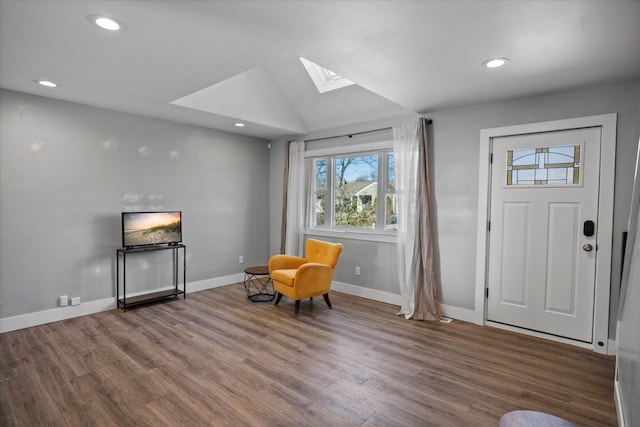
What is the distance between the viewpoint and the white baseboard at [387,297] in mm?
3785

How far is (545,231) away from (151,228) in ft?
14.8

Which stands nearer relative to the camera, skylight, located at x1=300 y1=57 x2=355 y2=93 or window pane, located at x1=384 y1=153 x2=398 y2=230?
skylight, located at x1=300 y1=57 x2=355 y2=93

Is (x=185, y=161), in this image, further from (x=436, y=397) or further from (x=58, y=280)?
(x=436, y=397)

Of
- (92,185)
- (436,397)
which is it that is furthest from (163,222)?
(436,397)

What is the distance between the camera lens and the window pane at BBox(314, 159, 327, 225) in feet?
17.5

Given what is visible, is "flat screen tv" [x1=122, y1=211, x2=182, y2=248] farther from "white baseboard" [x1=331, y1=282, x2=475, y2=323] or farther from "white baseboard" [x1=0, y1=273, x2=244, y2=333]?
"white baseboard" [x1=331, y1=282, x2=475, y2=323]

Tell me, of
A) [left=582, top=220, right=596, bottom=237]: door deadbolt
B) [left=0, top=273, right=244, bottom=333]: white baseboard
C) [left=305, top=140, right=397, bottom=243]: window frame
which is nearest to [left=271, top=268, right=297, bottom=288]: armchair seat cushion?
[left=305, top=140, right=397, bottom=243]: window frame

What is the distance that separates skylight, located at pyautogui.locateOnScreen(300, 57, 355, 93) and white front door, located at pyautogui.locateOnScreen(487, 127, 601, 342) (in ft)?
6.65

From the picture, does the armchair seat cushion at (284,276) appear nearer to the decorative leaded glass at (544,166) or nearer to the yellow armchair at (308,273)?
the yellow armchair at (308,273)

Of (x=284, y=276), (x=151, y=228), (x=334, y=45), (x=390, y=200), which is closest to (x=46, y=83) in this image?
(x=151, y=228)

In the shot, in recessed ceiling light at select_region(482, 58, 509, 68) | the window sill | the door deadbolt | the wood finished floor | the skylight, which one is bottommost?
the wood finished floor

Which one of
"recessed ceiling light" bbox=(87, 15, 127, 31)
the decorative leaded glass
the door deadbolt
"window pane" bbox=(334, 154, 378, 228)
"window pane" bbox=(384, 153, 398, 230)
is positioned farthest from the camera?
"window pane" bbox=(334, 154, 378, 228)

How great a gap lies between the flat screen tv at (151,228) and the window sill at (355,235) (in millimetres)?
2016

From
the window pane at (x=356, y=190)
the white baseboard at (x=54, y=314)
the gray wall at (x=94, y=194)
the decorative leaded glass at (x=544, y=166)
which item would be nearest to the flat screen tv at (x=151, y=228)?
the gray wall at (x=94, y=194)
